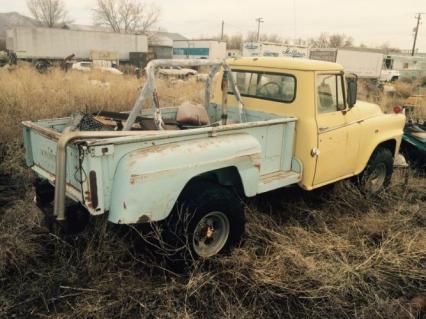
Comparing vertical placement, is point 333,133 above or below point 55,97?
above

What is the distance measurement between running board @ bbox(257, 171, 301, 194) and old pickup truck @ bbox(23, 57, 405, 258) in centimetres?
1

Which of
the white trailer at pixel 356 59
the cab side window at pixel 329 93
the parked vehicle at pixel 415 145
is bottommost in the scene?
the parked vehicle at pixel 415 145

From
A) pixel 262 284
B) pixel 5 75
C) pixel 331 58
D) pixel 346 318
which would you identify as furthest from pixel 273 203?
pixel 331 58

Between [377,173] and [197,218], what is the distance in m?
3.22

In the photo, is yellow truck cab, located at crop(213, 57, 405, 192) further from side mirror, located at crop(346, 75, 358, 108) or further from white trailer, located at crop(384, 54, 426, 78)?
white trailer, located at crop(384, 54, 426, 78)

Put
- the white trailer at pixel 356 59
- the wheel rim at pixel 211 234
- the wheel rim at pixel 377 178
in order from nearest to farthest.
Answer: the wheel rim at pixel 211 234, the wheel rim at pixel 377 178, the white trailer at pixel 356 59

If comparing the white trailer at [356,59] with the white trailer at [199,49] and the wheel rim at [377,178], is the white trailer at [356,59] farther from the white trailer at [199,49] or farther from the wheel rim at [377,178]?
the wheel rim at [377,178]

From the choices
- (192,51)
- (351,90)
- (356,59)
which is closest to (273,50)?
(356,59)

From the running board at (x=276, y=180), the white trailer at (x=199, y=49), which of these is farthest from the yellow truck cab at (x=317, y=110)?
the white trailer at (x=199, y=49)

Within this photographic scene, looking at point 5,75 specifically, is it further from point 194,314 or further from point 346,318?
point 346,318

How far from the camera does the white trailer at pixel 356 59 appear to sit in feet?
91.7

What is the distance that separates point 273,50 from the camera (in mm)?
26922

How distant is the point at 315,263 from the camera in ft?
11.1

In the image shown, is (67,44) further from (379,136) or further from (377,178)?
(379,136)
